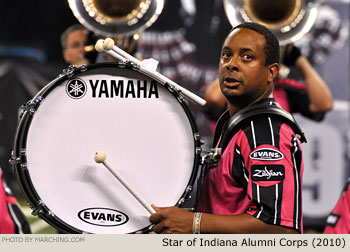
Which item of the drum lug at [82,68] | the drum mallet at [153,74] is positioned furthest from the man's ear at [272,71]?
the drum lug at [82,68]

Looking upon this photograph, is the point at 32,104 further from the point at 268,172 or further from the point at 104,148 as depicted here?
the point at 268,172

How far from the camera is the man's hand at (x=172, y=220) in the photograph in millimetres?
1788

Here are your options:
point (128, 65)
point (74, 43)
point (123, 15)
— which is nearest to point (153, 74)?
point (128, 65)

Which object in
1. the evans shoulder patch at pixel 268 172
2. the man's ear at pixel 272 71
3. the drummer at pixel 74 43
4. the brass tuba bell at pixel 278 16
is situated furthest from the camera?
the drummer at pixel 74 43

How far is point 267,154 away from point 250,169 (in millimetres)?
71

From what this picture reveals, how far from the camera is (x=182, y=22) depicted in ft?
Answer: 16.1

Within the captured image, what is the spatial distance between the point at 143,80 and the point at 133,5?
101 centimetres

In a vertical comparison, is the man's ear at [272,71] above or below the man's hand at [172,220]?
above

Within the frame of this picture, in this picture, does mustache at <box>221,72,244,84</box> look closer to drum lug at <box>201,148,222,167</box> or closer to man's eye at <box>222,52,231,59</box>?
man's eye at <box>222,52,231,59</box>

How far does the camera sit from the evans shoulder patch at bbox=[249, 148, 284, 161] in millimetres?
1720

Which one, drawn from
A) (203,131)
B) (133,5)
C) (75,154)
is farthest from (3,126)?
(75,154)

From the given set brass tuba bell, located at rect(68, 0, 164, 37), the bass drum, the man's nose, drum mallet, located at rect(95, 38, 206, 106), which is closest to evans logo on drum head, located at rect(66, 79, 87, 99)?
the bass drum

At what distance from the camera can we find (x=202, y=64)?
4.91 meters

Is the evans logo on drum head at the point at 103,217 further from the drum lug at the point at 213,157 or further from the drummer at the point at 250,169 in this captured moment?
the drum lug at the point at 213,157
